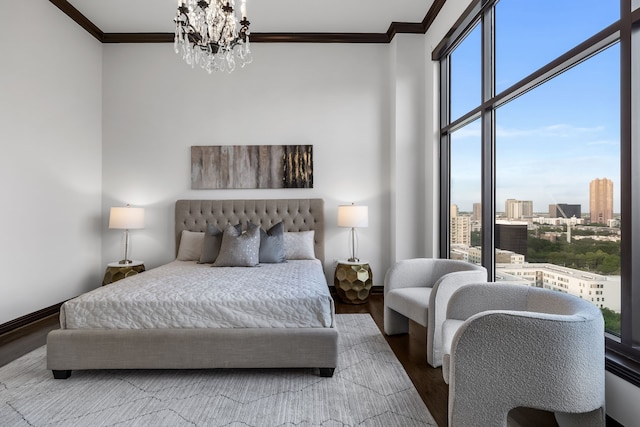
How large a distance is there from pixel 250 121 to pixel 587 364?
428cm

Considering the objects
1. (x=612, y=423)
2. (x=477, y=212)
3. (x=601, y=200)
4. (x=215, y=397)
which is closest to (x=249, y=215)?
(x=477, y=212)

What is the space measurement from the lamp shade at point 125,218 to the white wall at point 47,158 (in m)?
0.41

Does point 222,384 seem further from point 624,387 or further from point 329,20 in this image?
point 329,20

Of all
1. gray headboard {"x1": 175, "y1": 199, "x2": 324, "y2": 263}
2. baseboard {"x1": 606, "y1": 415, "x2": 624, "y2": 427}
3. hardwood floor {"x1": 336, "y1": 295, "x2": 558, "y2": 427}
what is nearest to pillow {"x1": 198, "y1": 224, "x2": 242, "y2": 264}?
gray headboard {"x1": 175, "y1": 199, "x2": 324, "y2": 263}

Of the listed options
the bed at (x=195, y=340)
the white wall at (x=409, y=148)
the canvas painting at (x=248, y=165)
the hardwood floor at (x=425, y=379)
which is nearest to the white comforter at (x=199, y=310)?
the bed at (x=195, y=340)

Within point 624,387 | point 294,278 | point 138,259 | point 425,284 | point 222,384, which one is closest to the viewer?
point 624,387

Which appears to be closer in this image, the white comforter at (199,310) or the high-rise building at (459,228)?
the white comforter at (199,310)

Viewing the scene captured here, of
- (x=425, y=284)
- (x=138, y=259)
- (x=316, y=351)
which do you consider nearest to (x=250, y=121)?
(x=138, y=259)

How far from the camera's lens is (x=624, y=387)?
5.99 feet

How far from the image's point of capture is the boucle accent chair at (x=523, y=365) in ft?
5.18

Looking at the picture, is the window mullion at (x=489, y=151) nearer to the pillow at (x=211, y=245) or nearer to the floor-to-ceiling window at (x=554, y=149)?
the floor-to-ceiling window at (x=554, y=149)

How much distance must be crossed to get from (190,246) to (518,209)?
349cm

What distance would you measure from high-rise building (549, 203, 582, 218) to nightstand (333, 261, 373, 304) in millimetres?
2304

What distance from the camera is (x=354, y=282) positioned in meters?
4.47
